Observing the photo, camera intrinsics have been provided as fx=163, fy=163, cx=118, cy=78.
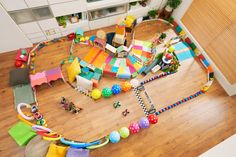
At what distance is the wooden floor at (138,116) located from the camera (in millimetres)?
3359

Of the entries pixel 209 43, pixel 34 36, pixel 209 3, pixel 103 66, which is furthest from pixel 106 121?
pixel 209 3

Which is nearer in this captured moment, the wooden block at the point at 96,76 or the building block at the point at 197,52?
the wooden block at the point at 96,76

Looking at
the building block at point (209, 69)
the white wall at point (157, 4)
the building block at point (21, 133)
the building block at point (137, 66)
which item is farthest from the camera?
the white wall at point (157, 4)

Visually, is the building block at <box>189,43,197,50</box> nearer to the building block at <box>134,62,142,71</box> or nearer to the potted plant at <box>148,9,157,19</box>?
the potted plant at <box>148,9,157,19</box>

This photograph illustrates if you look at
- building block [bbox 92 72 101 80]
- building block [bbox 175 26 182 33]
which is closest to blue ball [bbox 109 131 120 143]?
building block [bbox 92 72 101 80]

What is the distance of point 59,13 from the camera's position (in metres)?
3.77

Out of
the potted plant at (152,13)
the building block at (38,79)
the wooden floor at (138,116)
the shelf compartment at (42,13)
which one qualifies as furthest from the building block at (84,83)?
the potted plant at (152,13)

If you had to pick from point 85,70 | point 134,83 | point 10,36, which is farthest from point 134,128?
point 10,36

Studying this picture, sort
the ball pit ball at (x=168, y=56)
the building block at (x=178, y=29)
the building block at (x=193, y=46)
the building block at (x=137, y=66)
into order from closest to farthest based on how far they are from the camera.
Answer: the ball pit ball at (x=168, y=56), the building block at (x=137, y=66), the building block at (x=193, y=46), the building block at (x=178, y=29)

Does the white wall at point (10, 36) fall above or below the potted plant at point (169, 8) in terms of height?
above

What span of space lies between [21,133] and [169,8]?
485cm

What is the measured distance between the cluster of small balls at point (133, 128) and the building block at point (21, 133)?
1.54 metres

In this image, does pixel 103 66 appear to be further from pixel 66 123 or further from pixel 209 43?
pixel 209 43

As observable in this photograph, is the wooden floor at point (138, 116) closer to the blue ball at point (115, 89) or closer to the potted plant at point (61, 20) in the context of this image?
the blue ball at point (115, 89)
